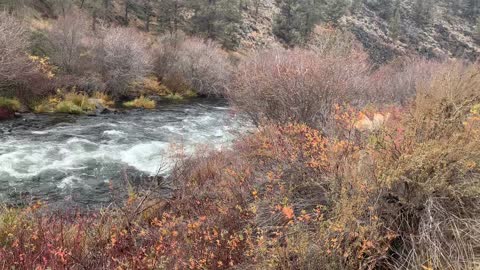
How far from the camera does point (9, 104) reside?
19.8 meters

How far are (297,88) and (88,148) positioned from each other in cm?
880

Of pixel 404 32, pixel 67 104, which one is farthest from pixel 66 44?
pixel 404 32

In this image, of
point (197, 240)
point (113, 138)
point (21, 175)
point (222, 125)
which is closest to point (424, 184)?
point (197, 240)

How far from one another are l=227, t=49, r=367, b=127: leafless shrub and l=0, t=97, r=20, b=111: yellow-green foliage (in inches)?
525

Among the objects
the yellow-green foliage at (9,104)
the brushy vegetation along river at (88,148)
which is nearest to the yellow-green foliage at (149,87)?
the brushy vegetation along river at (88,148)

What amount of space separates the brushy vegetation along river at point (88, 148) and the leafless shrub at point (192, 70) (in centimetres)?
1068

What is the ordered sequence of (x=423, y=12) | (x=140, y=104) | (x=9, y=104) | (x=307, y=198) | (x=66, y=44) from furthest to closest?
(x=423, y=12)
(x=140, y=104)
(x=66, y=44)
(x=9, y=104)
(x=307, y=198)

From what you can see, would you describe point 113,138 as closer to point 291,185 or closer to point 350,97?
point 350,97

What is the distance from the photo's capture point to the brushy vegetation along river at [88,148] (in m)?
10.8

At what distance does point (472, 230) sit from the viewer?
4277mm

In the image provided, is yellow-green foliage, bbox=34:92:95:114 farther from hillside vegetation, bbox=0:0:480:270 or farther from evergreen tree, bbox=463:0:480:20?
evergreen tree, bbox=463:0:480:20

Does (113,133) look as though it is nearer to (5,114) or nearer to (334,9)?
(5,114)

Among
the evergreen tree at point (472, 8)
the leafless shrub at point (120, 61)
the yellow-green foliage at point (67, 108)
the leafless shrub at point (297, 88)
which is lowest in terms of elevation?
the yellow-green foliage at point (67, 108)

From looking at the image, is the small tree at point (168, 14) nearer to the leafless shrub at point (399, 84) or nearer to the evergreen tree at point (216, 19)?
Result: the evergreen tree at point (216, 19)
